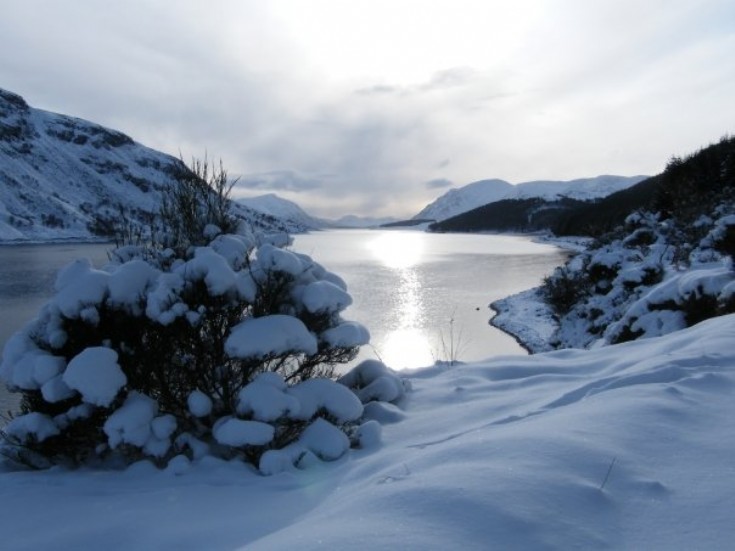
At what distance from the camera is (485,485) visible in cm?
286

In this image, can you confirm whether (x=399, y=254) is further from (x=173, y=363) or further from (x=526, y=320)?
(x=173, y=363)

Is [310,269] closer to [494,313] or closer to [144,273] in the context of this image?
[144,273]

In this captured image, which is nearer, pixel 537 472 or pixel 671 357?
pixel 537 472

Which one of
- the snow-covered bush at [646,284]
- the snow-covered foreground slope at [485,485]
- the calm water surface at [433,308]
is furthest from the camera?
the calm water surface at [433,308]

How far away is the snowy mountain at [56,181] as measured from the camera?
381 feet

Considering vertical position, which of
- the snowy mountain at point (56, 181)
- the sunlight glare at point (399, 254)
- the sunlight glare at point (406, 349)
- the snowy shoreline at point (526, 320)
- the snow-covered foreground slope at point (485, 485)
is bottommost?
the sunlight glare at point (406, 349)

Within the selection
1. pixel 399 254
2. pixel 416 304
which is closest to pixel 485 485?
pixel 416 304

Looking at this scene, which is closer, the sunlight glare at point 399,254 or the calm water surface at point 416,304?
the calm water surface at point 416,304

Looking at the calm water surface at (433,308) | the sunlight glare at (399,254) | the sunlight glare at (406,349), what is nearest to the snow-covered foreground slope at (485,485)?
the calm water surface at (433,308)

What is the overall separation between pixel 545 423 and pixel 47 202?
147449 millimetres

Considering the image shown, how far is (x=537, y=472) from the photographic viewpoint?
2.96m

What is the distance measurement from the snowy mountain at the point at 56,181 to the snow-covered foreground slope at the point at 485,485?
365 feet

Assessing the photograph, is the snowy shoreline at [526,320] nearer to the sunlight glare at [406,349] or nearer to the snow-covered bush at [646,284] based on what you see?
the snow-covered bush at [646,284]

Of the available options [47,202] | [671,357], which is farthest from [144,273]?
[47,202]
